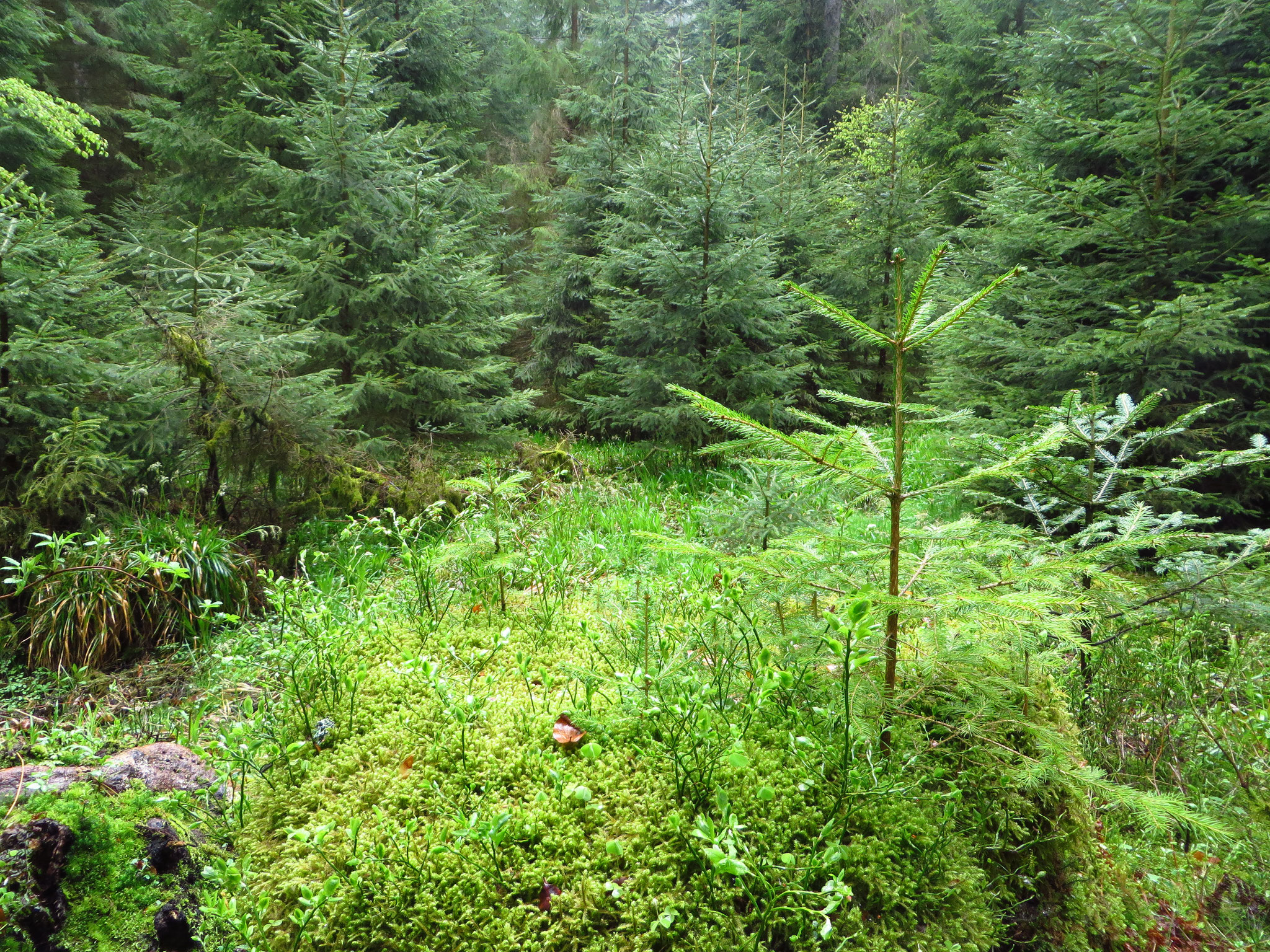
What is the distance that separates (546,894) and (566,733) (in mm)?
498

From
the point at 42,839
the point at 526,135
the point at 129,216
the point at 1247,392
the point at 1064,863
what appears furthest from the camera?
the point at 526,135

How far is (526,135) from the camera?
1534cm

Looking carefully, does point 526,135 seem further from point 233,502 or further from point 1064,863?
point 1064,863

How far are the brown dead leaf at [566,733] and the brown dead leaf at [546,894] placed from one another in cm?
45

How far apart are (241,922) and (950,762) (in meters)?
1.99

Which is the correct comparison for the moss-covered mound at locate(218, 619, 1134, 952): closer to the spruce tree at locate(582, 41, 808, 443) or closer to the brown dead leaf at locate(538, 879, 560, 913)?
the brown dead leaf at locate(538, 879, 560, 913)

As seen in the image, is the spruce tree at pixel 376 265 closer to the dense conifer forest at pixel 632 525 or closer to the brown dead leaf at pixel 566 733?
the dense conifer forest at pixel 632 525

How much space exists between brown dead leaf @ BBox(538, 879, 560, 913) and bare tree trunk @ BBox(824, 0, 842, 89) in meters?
23.3

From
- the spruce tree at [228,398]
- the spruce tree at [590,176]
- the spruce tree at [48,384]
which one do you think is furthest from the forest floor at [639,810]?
the spruce tree at [590,176]

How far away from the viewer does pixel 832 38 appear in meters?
19.2

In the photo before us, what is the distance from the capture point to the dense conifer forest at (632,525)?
1548 millimetres

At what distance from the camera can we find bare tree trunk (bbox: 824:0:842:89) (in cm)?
1897

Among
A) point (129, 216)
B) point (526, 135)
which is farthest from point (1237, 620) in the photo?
point (526, 135)

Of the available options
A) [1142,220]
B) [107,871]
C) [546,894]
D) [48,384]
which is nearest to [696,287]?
[1142,220]
